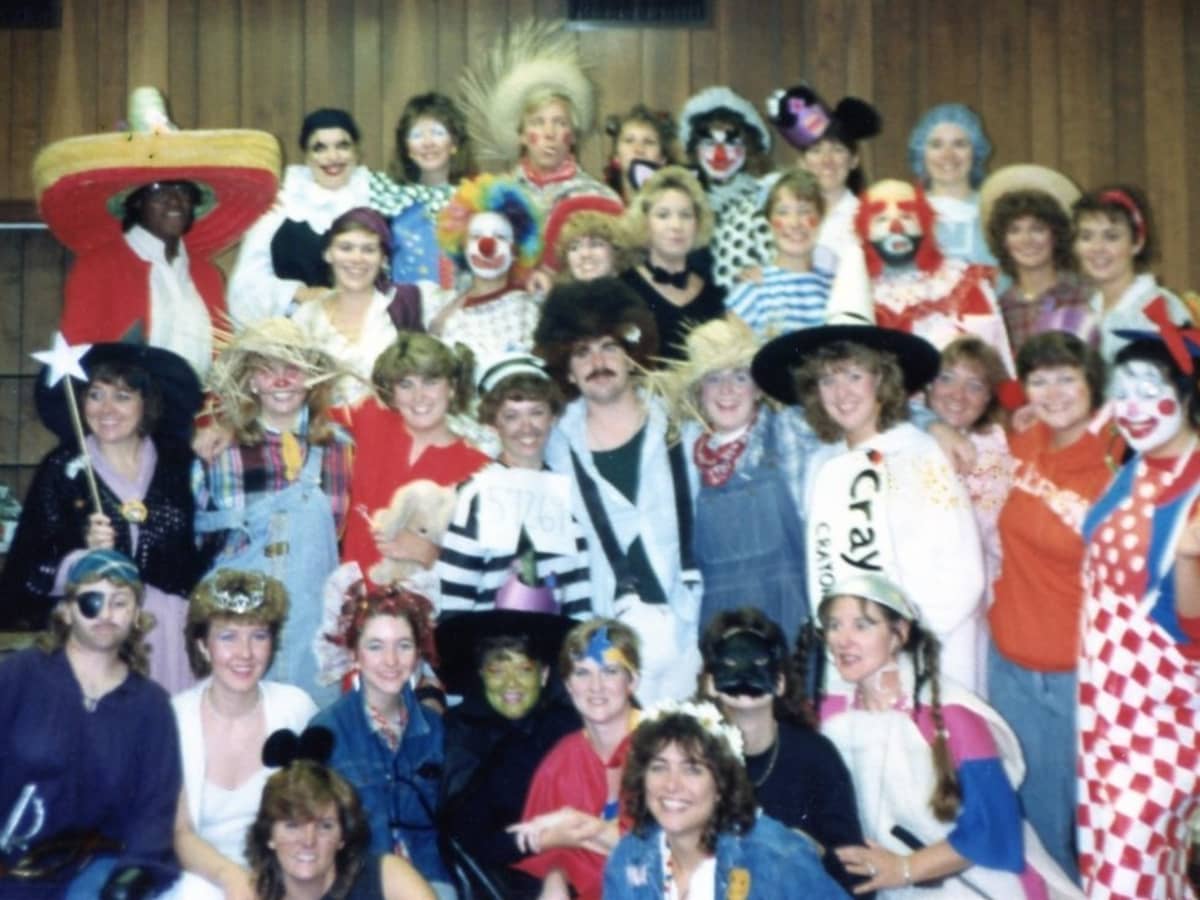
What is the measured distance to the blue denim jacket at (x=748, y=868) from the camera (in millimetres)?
4906

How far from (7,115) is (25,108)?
0.09 m

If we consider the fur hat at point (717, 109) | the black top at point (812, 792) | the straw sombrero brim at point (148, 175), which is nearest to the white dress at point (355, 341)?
the straw sombrero brim at point (148, 175)

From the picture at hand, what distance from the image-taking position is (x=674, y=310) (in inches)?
283

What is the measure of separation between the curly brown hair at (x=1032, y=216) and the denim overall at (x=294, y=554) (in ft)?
9.11

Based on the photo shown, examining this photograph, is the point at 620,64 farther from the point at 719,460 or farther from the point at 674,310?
the point at 719,460

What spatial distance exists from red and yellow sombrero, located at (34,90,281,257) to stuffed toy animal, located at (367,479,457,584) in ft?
5.61

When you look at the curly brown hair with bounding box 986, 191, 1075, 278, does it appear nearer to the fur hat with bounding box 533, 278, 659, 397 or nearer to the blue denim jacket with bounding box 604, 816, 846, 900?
the fur hat with bounding box 533, 278, 659, 397

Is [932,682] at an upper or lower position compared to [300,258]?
lower

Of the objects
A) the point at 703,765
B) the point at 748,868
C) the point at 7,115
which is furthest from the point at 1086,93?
the point at 748,868

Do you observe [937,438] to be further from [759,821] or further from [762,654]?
[759,821]

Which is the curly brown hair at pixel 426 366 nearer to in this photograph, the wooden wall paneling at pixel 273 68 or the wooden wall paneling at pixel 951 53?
the wooden wall paneling at pixel 273 68

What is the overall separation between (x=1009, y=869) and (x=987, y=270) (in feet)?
9.28

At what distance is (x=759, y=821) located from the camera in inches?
198

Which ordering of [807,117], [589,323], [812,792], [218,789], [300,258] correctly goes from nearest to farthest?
[812,792] → [218,789] → [589,323] → [300,258] → [807,117]
